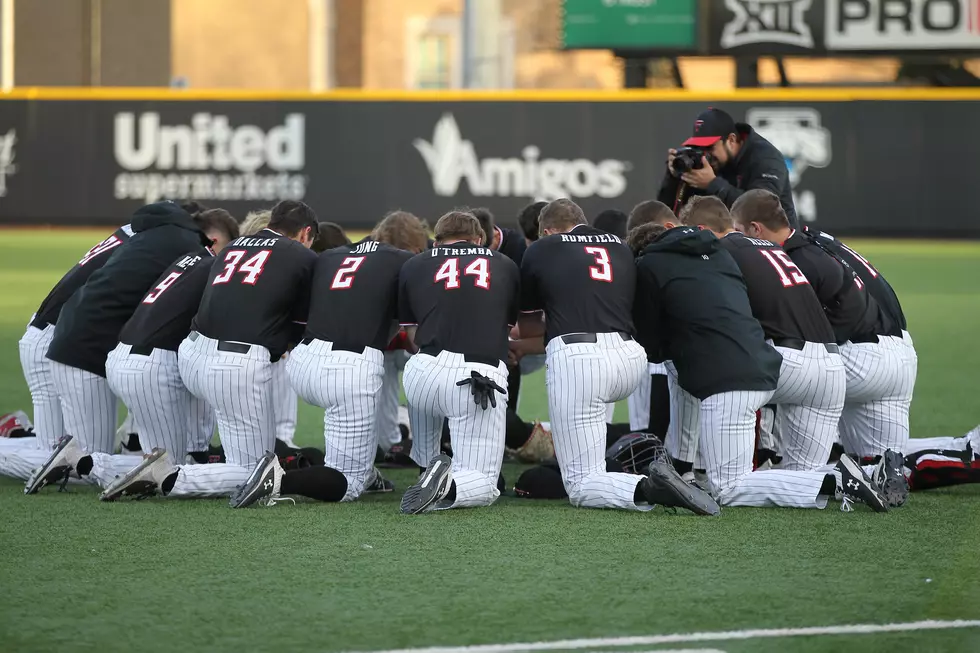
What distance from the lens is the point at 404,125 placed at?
2570cm

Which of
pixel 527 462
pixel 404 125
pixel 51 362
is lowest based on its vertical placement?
pixel 527 462

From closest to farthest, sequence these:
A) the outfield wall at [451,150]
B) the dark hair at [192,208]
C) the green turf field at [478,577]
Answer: the green turf field at [478,577] → the dark hair at [192,208] → the outfield wall at [451,150]

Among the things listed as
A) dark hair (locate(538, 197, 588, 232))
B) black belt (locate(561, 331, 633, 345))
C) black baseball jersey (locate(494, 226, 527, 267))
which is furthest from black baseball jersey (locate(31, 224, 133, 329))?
black belt (locate(561, 331, 633, 345))

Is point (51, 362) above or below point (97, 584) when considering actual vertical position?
above

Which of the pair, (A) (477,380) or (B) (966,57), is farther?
(B) (966,57)

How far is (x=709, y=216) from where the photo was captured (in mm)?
7566

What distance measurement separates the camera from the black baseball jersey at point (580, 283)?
6996 millimetres

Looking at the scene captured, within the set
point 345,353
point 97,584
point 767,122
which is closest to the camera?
point 97,584

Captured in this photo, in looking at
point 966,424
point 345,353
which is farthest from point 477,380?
point 966,424

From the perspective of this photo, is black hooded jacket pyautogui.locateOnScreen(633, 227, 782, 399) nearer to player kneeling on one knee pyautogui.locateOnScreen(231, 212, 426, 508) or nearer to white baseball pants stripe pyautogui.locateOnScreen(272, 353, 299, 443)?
player kneeling on one knee pyautogui.locateOnScreen(231, 212, 426, 508)

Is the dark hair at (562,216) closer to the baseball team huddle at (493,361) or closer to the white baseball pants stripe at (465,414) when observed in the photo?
the baseball team huddle at (493,361)

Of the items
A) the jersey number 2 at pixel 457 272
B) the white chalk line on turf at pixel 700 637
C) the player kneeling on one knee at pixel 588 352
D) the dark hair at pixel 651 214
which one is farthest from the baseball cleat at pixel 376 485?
the white chalk line on turf at pixel 700 637

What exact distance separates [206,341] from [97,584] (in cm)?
208

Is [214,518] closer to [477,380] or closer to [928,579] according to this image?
[477,380]
